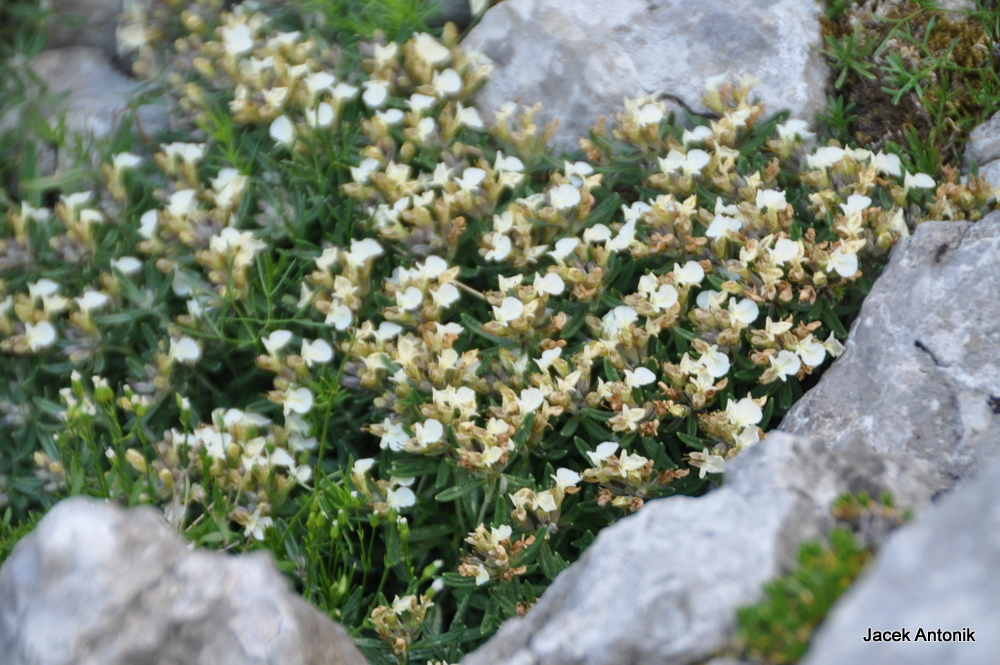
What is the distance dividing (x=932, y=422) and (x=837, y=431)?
0.22 metres

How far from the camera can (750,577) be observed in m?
1.26

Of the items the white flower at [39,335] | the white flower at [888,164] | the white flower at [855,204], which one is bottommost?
the white flower at [39,335]

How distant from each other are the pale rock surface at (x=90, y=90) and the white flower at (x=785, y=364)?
8.65 feet

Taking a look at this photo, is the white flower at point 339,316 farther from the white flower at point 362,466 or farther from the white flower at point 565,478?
the white flower at point 565,478

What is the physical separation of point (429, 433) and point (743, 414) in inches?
33.3

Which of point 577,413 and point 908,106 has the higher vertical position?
point 908,106

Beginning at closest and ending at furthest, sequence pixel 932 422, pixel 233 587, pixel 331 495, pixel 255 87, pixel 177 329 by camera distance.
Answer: pixel 233 587 → pixel 932 422 → pixel 331 495 → pixel 177 329 → pixel 255 87

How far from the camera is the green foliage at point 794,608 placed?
1.16 meters

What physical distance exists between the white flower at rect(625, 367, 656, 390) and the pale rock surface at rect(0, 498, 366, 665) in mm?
1147

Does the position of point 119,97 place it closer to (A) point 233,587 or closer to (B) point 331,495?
(B) point 331,495

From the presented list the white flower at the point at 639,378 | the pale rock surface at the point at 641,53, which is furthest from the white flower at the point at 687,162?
the white flower at the point at 639,378

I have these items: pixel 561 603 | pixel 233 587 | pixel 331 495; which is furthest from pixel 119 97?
pixel 561 603

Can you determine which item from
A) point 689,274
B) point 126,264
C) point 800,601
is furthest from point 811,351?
point 126,264

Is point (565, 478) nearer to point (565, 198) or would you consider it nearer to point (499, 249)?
point (499, 249)
